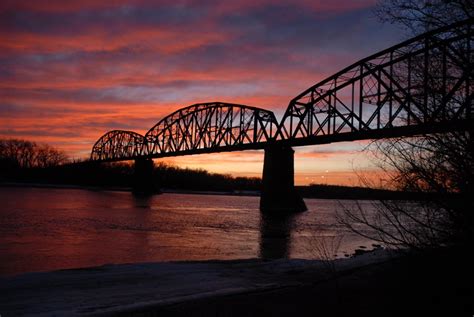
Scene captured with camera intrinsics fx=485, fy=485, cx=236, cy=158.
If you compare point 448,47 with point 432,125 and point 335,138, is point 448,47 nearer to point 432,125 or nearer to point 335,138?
point 432,125

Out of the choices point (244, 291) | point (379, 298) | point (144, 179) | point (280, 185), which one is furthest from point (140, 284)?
point (144, 179)

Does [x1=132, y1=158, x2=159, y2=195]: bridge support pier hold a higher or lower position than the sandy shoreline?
higher

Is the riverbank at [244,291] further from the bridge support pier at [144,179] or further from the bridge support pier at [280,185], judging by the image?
the bridge support pier at [144,179]

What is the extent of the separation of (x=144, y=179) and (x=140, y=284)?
390ft

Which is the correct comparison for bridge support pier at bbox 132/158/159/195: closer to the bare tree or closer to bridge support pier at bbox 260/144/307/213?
bridge support pier at bbox 260/144/307/213

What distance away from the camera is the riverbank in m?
8.47

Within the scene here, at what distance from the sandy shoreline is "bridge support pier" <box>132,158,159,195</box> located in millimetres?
111716

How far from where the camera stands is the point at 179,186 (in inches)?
7643

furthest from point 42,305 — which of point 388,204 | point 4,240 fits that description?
point 4,240

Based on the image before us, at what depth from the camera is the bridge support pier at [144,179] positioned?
411 feet

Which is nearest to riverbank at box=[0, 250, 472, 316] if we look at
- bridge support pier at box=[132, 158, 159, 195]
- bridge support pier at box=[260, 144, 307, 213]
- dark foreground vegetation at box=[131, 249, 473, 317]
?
dark foreground vegetation at box=[131, 249, 473, 317]

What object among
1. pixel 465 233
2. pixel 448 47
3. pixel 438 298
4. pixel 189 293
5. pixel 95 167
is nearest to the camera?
pixel 465 233

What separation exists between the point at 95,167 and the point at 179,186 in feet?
109

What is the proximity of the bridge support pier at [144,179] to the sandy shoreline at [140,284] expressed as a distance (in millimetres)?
111716
